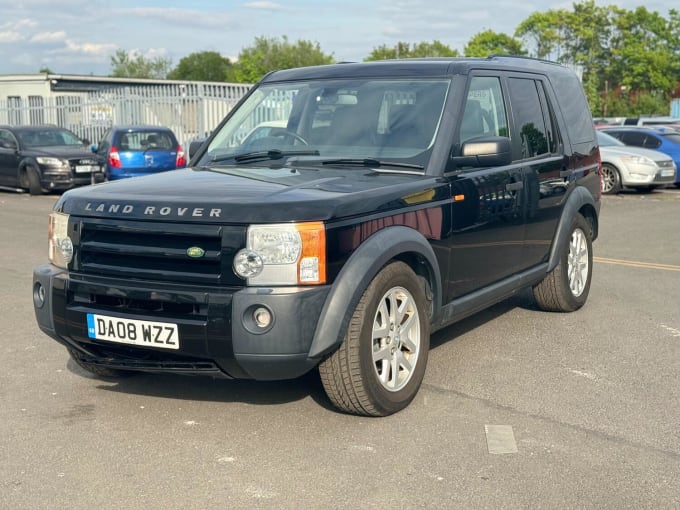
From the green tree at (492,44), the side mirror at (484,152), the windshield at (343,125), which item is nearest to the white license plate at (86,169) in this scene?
the windshield at (343,125)

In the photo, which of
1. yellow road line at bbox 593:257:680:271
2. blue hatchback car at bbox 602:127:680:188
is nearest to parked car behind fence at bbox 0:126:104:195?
blue hatchback car at bbox 602:127:680:188

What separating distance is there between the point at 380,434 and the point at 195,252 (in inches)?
50.4

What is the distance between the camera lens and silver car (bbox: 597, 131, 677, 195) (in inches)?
766

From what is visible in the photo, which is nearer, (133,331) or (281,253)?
(281,253)

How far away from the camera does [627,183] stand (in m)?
19.6

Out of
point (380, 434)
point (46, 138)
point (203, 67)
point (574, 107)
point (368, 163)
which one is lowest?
point (380, 434)

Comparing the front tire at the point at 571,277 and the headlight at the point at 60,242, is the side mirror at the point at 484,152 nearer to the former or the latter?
the front tire at the point at 571,277

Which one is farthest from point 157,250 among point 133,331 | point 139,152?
point 139,152

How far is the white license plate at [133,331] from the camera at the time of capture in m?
4.30

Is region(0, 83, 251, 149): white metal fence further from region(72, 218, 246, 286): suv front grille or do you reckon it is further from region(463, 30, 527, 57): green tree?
region(463, 30, 527, 57): green tree

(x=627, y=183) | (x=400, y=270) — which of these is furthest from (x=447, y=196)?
(x=627, y=183)

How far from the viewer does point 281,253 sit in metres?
4.20

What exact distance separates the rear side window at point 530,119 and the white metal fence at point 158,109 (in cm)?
1944

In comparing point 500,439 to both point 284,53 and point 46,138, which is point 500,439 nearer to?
point 46,138
